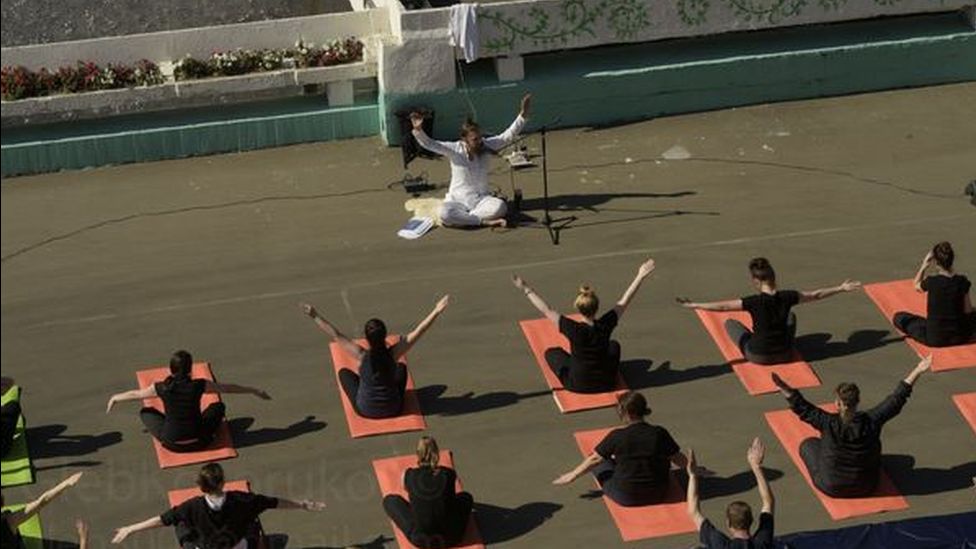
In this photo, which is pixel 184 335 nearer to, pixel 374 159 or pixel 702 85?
pixel 374 159

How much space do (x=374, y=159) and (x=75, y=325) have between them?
14.2 ft

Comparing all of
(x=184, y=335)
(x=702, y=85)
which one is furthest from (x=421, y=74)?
(x=184, y=335)

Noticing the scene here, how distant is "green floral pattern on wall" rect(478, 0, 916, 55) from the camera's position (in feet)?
68.7

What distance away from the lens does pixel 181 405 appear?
623 inches

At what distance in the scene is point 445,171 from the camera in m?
20.7

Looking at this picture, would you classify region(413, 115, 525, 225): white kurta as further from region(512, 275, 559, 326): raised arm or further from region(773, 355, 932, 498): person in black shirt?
region(773, 355, 932, 498): person in black shirt

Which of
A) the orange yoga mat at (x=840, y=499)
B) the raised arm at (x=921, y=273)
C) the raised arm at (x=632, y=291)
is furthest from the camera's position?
the raised arm at (x=921, y=273)

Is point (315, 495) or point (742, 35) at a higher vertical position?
point (742, 35)

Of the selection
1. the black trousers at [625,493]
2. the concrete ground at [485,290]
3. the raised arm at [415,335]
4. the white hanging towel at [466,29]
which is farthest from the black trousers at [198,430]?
the white hanging towel at [466,29]

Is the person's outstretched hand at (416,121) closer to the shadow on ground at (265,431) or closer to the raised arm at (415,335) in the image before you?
the raised arm at (415,335)

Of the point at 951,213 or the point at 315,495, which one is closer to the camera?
the point at 315,495

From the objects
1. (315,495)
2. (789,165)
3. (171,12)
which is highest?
(171,12)

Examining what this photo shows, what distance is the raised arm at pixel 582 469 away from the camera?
50.2 ft

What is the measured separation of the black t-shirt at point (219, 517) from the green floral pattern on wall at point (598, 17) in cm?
798
